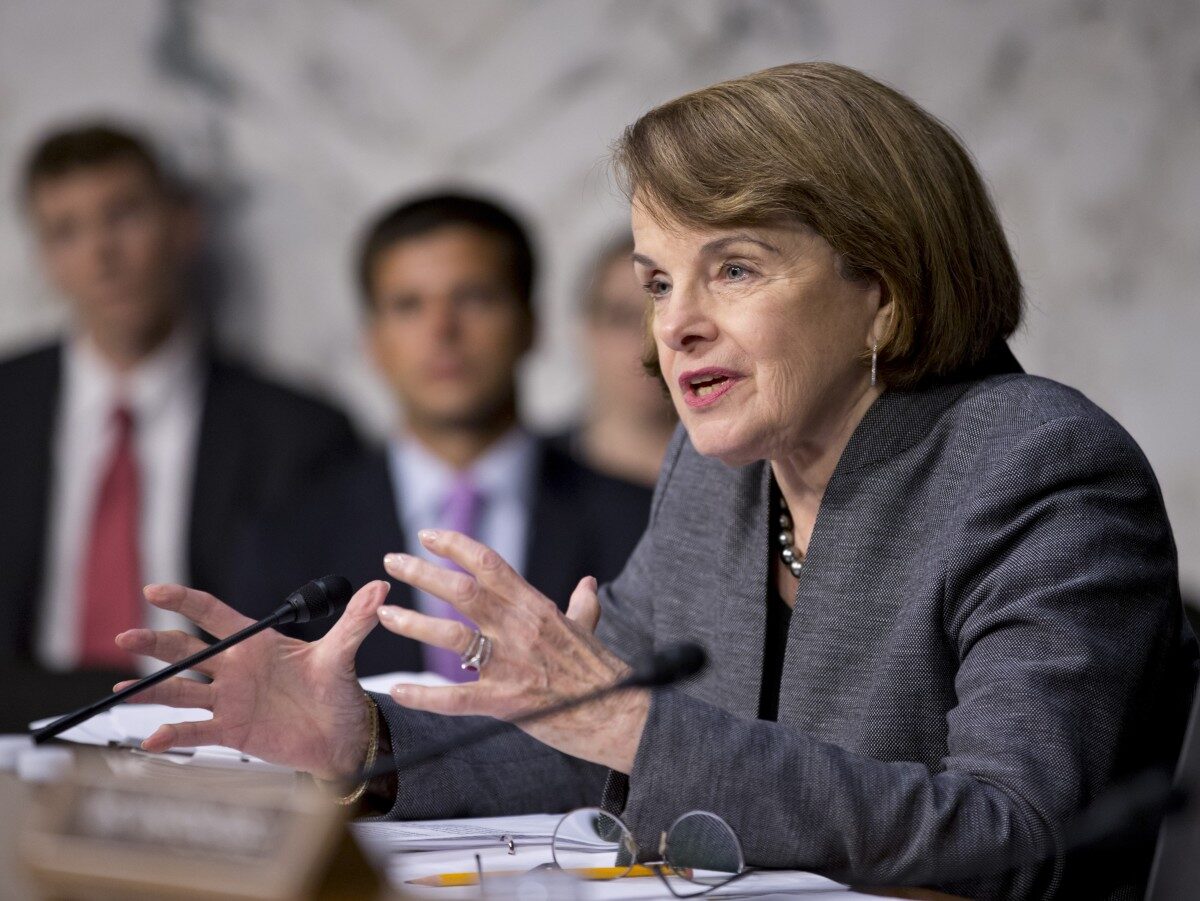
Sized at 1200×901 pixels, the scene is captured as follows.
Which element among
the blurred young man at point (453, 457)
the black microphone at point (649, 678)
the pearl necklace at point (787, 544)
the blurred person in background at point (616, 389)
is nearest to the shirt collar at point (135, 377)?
the blurred young man at point (453, 457)

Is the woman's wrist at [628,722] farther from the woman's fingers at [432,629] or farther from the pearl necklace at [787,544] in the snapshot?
the pearl necklace at [787,544]

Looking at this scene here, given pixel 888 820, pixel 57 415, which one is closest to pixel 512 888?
pixel 888 820

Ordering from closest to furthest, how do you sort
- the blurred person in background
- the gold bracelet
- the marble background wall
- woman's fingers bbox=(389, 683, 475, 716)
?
1. woman's fingers bbox=(389, 683, 475, 716)
2. the gold bracelet
3. the marble background wall
4. the blurred person in background

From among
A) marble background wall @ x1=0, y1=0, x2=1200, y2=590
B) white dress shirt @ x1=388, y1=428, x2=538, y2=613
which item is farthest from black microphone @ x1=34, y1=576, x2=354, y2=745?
marble background wall @ x1=0, y1=0, x2=1200, y2=590

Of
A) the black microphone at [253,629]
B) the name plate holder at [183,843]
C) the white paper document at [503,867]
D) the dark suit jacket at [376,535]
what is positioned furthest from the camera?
the dark suit jacket at [376,535]

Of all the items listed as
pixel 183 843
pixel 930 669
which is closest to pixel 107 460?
pixel 930 669

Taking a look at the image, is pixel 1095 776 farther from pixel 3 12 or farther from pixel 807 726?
pixel 3 12

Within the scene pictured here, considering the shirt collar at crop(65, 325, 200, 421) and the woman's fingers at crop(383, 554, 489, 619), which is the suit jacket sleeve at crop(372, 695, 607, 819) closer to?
the woman's fingers at crop(383, 554, 489, 619)

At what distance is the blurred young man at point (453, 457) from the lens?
319 cm

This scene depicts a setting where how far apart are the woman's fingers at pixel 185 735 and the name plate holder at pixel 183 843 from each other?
1.76 feet

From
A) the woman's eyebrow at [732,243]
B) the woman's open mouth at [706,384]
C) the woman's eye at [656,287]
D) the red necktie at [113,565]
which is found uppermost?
the woman's eyebrow at [732,243]

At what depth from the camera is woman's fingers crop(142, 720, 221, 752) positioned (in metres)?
1.35

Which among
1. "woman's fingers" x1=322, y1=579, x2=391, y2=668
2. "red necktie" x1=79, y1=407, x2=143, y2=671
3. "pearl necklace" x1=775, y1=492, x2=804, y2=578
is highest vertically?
"pearl necklace" x1=775, y1=492, x2=804, y2=578

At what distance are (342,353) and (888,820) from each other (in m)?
3.18
